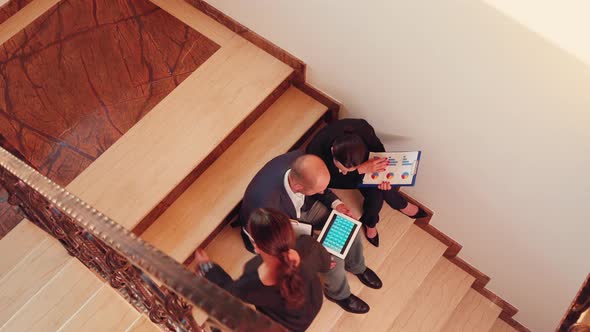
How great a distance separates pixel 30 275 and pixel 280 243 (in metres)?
1.42

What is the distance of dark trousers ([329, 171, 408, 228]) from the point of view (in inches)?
140

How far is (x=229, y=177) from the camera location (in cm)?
353

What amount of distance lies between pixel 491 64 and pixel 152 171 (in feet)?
6.70

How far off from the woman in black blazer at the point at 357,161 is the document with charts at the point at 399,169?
33mm

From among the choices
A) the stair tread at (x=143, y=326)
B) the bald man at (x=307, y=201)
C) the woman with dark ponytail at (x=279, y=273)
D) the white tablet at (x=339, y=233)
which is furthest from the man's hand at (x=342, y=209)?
the stair tread at (x=143, y=326)

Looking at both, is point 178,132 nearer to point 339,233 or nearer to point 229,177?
point 229,177

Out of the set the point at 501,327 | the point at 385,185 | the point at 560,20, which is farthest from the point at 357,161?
the point at 501,327

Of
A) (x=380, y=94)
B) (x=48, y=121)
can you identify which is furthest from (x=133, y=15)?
(x=380, y=94)

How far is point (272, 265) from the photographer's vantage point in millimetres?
2359

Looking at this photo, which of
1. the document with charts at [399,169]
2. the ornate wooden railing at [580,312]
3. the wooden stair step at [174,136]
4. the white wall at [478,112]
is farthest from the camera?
the document with charts at [399,169]

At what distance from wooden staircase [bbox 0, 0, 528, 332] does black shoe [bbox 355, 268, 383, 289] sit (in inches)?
2.0

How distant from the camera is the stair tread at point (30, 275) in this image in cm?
275

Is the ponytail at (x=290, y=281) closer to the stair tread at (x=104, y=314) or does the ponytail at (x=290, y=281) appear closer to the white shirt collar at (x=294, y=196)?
the white shirt collar at (x=294, y=196)

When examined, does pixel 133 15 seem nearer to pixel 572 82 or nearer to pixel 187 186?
pixel 187 186
